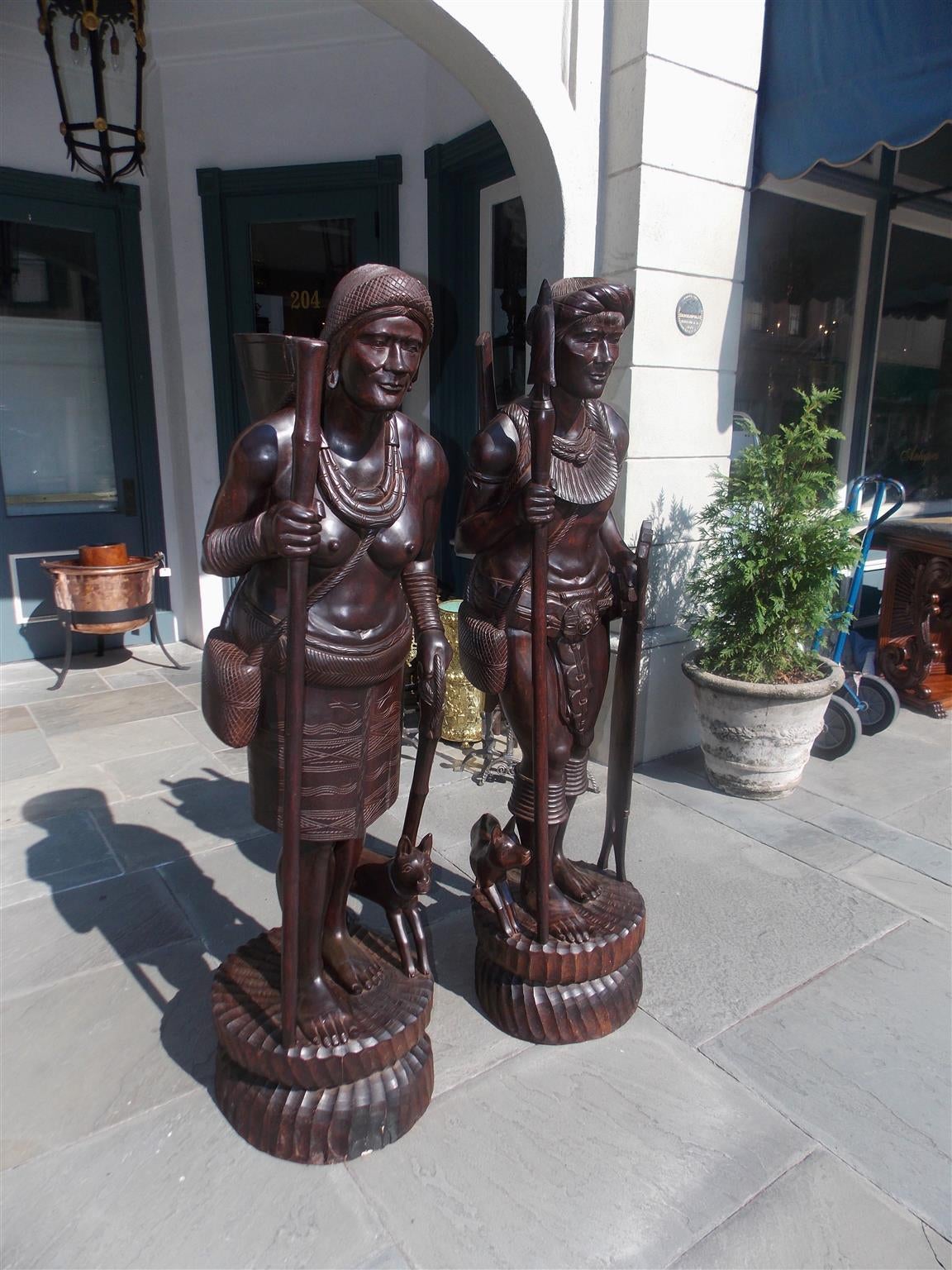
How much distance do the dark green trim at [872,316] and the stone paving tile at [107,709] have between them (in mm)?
5112

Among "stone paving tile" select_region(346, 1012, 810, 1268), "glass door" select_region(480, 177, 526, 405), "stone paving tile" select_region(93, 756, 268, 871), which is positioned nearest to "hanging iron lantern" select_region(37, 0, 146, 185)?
"glass door" select_region(480, 177, 526, 405)

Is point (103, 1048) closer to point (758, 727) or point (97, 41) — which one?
point (758, 727)

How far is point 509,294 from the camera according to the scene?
5176 millimetres

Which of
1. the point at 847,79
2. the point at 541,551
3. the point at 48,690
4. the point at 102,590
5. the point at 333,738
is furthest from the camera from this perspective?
the point at 48,690

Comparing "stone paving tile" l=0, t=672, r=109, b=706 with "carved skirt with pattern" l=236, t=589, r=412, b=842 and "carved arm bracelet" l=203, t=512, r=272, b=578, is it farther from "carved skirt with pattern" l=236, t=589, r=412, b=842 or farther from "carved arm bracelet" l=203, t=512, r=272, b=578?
"carved arm bracelet" l=203, t=512, r=272, b=578

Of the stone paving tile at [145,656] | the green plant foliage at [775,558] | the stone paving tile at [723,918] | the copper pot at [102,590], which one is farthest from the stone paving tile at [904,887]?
the stone paving tile at [145,656]

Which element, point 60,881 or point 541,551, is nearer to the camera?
point 541,551

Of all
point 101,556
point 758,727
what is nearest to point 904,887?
point 758,727

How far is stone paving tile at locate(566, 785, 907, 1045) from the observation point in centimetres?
258

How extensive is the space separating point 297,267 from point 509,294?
1653 millimetres

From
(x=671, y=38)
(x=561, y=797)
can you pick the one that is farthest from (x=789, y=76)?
(x=561, y=797)

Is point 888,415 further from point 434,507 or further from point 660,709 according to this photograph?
point 434,507

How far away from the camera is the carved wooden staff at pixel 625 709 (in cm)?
249

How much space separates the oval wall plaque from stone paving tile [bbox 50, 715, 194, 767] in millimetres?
3368
